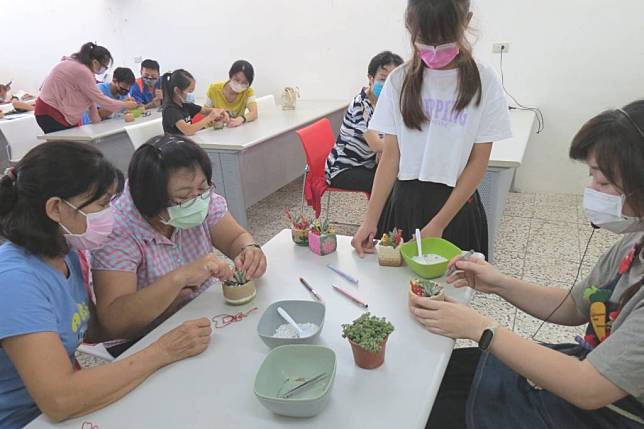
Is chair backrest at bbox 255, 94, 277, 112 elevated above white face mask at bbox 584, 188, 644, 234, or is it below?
below

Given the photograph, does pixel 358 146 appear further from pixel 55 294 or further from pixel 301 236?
pixel 55 294

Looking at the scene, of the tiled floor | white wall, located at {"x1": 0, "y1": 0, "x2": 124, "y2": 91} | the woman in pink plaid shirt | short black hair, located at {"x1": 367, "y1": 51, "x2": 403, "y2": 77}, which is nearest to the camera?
the woman in pink plaid shirt

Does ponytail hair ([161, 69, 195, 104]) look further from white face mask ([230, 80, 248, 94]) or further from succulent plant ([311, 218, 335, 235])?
succulent plant ([311, 218, 335, 235])

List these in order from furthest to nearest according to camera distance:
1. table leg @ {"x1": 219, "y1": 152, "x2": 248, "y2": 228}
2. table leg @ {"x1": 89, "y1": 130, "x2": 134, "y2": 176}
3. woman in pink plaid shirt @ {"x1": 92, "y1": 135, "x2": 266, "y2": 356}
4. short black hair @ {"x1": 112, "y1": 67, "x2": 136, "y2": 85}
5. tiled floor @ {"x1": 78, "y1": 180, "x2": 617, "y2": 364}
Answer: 1. short black hair @ {"x1": 112, "y1": 67, "x2": 136, "y2": 85}
2. table leg @ {"x1": 89, "y1": 130, "x2": 134, "y2": 176}
3. table leg @ {"x1": 219, "y1": 152, "x2": 248, "y2": 228}
4. tiled floor @ {"x1": 78, "y1": 180, "x2": 617, "y2": 364}
5. woman in pink plaid shirt @ {"x1": 92, "y1": 135, "x2": 266, "y2": 356}

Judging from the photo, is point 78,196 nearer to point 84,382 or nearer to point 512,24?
point 84,382

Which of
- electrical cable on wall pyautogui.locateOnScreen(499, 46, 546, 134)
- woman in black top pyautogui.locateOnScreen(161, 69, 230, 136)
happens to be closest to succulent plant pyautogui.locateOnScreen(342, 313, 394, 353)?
woman in black top pyautogui.locateOnScreen(161, 69, 230, 136)

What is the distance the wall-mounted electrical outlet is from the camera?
3.65 meters

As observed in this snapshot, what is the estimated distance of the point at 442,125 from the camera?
151cm

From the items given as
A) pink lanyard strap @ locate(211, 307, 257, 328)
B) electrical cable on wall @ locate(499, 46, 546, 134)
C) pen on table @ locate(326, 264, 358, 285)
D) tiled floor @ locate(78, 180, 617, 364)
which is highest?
pen on table @ locate(326, 264, 358, 285)

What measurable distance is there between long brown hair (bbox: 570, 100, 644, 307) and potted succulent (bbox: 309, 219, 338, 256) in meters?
0.73

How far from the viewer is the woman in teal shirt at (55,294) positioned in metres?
0.85

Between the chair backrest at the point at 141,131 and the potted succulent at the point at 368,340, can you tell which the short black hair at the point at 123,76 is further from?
the potted succulent at the point at 368,340

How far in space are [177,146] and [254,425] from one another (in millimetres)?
763

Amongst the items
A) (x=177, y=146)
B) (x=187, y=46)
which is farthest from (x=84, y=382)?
(x=187, y=46)
